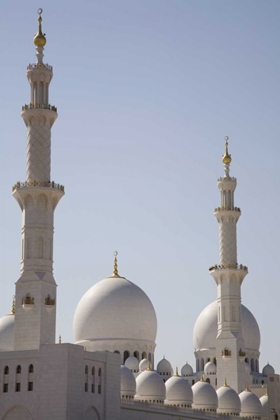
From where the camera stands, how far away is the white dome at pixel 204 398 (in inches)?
2250

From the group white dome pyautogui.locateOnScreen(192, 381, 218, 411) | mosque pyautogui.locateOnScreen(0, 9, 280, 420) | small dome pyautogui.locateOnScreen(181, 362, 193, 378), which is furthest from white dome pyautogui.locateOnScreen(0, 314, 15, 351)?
small dome pyautogui.locateOnScreen(181, 362, 193, 378)

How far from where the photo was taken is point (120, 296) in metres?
64.0

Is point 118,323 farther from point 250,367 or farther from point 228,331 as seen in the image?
point 250,367

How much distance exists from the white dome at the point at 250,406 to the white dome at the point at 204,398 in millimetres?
2495

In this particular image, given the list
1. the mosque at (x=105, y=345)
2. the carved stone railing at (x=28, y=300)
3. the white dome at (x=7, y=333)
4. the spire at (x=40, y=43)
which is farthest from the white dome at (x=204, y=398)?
the spire at (x=40, y=43)

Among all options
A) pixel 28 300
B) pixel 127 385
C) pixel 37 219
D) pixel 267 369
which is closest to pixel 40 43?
pixel 37 219

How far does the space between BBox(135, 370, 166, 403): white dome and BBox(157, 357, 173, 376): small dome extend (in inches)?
300

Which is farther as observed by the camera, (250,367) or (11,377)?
→ (250,367)

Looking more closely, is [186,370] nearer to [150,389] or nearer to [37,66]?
[150,389]

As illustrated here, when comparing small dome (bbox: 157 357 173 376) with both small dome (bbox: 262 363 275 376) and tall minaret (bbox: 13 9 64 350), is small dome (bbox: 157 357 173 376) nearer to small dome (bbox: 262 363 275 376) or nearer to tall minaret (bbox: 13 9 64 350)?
small dome (bbox: 262 363 275 376)

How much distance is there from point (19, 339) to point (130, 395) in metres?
9.64

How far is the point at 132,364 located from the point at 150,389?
237 inches

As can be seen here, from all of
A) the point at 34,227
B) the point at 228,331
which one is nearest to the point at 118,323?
the point at 228,331

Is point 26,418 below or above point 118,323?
below
